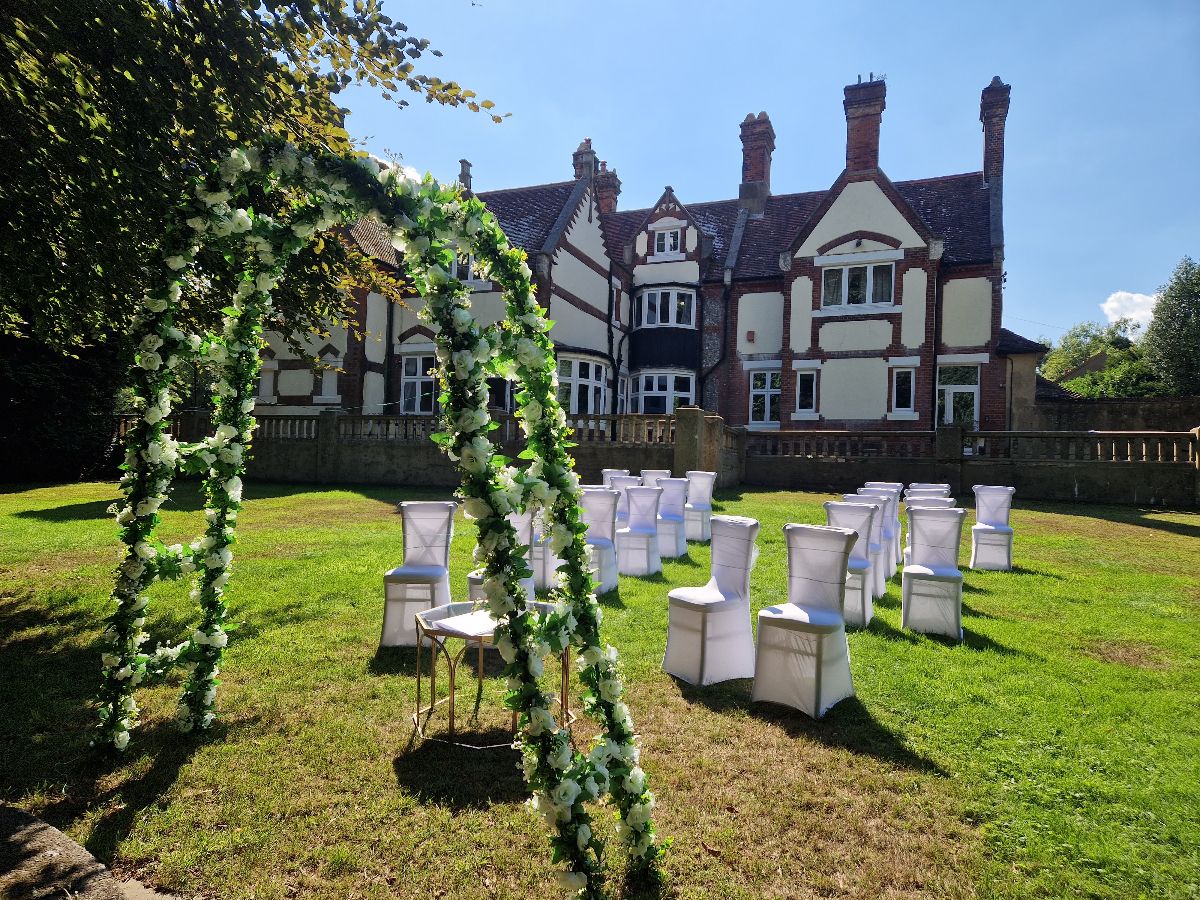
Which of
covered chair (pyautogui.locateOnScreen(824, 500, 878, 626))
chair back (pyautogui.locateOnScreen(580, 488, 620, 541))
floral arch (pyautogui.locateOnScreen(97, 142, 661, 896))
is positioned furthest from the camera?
chair back (pyautogui.locateOnScreen(580, 488, 620, 541))

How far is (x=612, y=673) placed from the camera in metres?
3.12

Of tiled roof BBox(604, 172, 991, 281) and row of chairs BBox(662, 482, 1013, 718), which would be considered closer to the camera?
row of chairs BBox(662, 482, 1013, 718)

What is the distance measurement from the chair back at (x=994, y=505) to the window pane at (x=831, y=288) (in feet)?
51.0

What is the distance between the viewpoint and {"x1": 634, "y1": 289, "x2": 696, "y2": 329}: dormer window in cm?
2642

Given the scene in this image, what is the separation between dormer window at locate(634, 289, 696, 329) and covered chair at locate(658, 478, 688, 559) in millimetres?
16845

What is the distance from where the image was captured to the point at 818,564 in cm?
498

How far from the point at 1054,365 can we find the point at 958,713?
94.6m

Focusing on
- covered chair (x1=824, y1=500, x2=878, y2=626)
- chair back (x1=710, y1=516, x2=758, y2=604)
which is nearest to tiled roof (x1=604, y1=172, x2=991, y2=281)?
covered chair (x1=824, y1=500, x2=878, y2=626)

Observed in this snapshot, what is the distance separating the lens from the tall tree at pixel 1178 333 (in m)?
40.2

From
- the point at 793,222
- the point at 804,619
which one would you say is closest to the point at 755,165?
the point at 793,222

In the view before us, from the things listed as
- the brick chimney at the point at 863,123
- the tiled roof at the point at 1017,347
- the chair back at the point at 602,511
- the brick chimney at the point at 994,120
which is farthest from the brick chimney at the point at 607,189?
the chair back at the point at 602,511

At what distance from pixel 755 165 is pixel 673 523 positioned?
23.1 meters

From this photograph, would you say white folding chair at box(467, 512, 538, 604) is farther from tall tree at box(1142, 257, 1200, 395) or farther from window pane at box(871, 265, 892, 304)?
tall tree at box(1142, 257, 1200, 395)

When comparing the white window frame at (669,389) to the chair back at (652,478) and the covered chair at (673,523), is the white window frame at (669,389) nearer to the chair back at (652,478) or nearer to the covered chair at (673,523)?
the chair back at (652,478)
